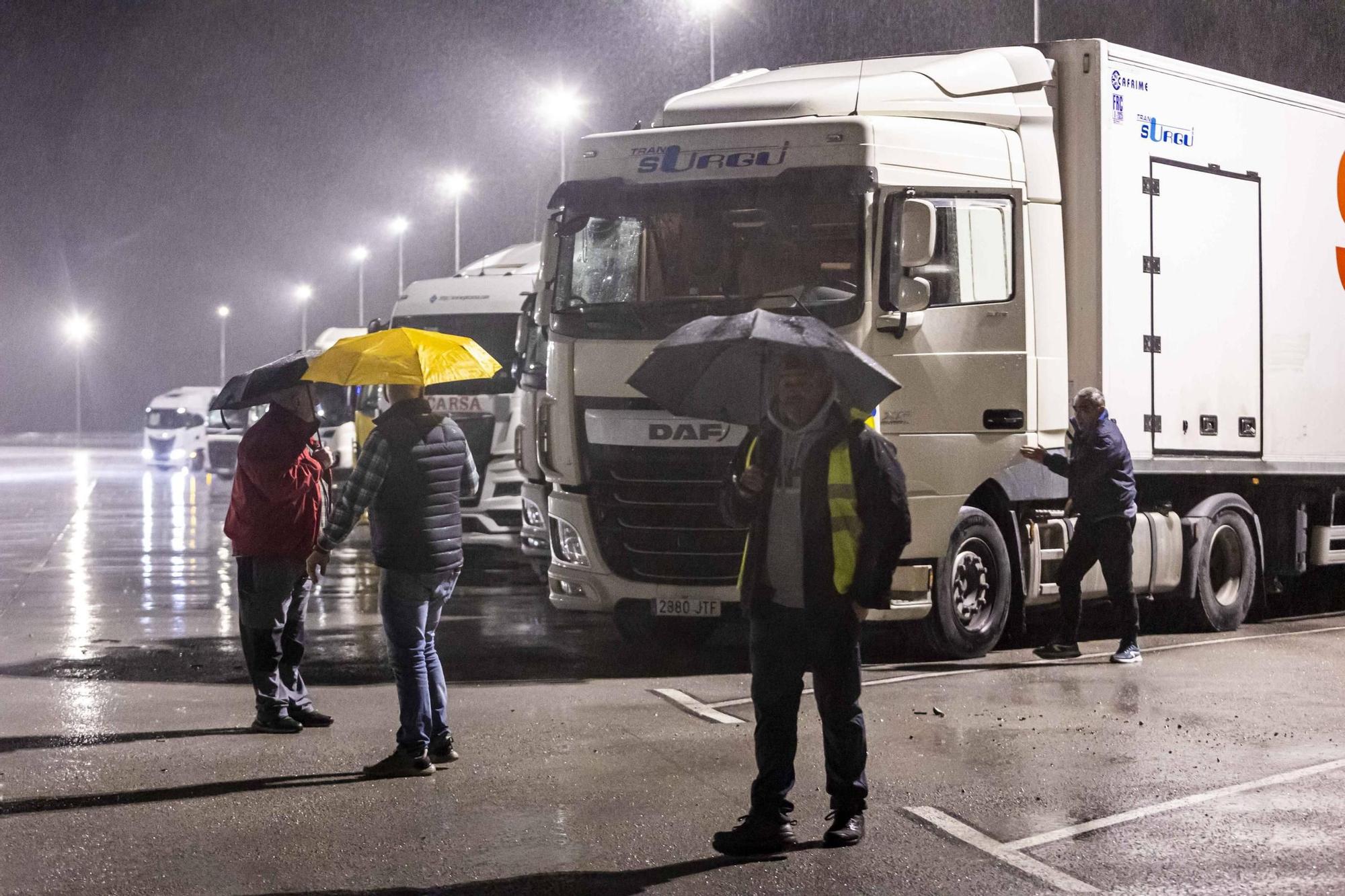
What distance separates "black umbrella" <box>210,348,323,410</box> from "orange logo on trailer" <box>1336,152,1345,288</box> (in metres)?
8.58

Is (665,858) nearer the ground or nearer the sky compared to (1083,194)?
nearer the ground

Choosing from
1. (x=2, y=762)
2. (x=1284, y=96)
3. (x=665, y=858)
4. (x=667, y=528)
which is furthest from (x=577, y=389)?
(x=1284, y=96)

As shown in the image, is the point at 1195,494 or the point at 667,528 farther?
the point at 1195,494

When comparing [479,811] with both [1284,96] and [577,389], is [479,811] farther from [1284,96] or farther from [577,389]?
[1284,96]

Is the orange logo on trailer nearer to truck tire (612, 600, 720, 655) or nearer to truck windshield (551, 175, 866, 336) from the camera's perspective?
truck windshield (551, 175, 866, 336)

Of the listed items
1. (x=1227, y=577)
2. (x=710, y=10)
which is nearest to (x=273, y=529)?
(x=1227, y=577)

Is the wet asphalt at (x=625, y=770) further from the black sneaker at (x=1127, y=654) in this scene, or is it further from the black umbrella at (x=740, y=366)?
the black umbrella at (x=740, y=366)

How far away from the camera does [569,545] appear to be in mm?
10484

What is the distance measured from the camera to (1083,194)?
1068 centimetres

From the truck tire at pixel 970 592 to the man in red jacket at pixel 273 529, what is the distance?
13.0 feet

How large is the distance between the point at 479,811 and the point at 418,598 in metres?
1.15

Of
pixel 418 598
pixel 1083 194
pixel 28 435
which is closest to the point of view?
pixel 418 598

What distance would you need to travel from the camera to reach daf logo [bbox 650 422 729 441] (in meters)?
9.84

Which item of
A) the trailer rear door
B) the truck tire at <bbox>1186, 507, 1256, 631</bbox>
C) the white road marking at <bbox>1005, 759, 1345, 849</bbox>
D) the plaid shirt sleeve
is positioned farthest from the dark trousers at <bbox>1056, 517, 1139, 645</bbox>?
the plaid shirt sleeve
